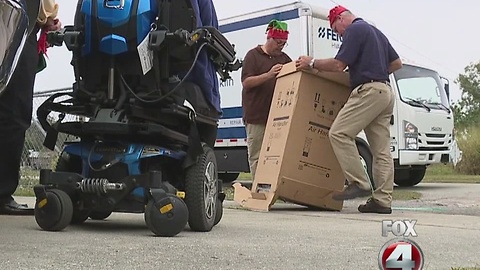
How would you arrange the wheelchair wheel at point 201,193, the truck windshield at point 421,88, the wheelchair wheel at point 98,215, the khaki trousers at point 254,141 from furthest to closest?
1. the truck windshield at point 421,88
2. the khaki trousers at point 254,141
3. the wheelchair wheel at point 98,215
4. the wheelchair wheel at point 201,193

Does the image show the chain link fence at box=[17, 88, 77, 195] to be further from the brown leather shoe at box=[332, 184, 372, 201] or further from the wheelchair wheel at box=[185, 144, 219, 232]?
the wheelchair wheel at box=[185, 144, 219, 232]

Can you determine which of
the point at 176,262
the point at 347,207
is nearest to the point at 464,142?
the point at 347,207

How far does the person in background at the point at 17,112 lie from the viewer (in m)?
4.20

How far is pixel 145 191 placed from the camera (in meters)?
3.24

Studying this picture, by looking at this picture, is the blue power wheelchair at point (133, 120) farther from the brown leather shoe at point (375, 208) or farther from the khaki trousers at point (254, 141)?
the khaki trousers at point (254, 141)

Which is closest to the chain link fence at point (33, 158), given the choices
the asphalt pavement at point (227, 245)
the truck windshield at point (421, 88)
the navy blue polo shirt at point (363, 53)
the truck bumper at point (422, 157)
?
the asphalt pavement at point (227, 245)

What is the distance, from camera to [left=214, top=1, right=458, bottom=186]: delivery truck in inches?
394

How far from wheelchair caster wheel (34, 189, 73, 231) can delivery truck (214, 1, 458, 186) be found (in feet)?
19.6

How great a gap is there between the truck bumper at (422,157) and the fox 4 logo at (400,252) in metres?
9.19

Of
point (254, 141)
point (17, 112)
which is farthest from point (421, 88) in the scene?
point (17, 112)

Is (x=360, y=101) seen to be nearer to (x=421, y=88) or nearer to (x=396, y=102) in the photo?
(x=396, y=102)

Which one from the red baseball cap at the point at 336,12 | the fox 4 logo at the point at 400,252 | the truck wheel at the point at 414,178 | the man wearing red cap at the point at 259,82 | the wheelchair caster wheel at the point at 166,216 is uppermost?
the red baseball cap at the point at 336,12

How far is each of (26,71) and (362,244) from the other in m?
2.26

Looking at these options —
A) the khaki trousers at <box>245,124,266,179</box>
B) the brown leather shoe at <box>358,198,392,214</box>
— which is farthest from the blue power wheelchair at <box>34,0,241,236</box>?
the khaki trousers at <box>245,124,266,179</box>
